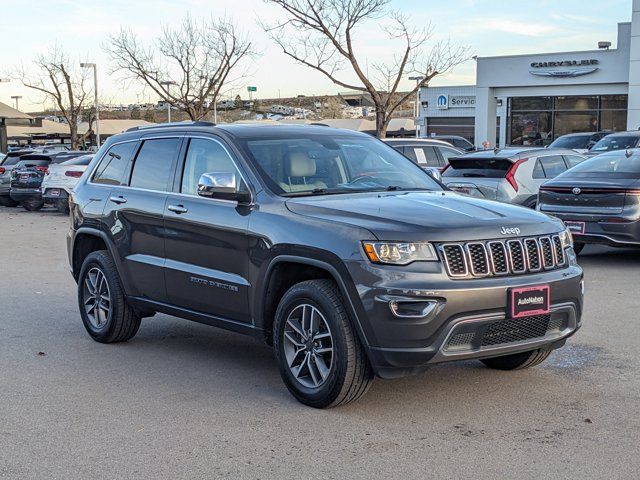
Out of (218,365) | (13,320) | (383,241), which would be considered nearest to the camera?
(383,241)

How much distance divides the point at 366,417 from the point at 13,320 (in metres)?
4.71

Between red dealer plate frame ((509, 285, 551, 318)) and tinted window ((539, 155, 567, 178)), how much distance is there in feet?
33.0

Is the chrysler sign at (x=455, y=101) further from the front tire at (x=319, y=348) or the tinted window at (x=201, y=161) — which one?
the front tire at (x=319, y=348)

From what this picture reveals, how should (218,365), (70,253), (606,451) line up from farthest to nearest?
(70,253)
(218,365)
(606,451)

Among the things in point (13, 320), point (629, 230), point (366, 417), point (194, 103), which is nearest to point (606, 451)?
point (366, 417)

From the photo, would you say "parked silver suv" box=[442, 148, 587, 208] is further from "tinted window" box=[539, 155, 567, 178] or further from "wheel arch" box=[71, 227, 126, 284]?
"wheel arch" box=[71, 227, 126, 284]

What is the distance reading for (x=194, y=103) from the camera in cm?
4012

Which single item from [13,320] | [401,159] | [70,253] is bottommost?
[13,320]

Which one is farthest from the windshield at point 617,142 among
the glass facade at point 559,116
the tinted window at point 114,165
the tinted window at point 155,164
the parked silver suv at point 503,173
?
the glass facade at point 559,116

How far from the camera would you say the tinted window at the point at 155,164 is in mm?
7207

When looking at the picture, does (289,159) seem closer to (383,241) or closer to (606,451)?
(383,241)

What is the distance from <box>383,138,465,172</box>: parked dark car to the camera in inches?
678

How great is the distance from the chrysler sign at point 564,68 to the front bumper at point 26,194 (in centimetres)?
2533

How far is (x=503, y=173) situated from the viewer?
48.0ft
